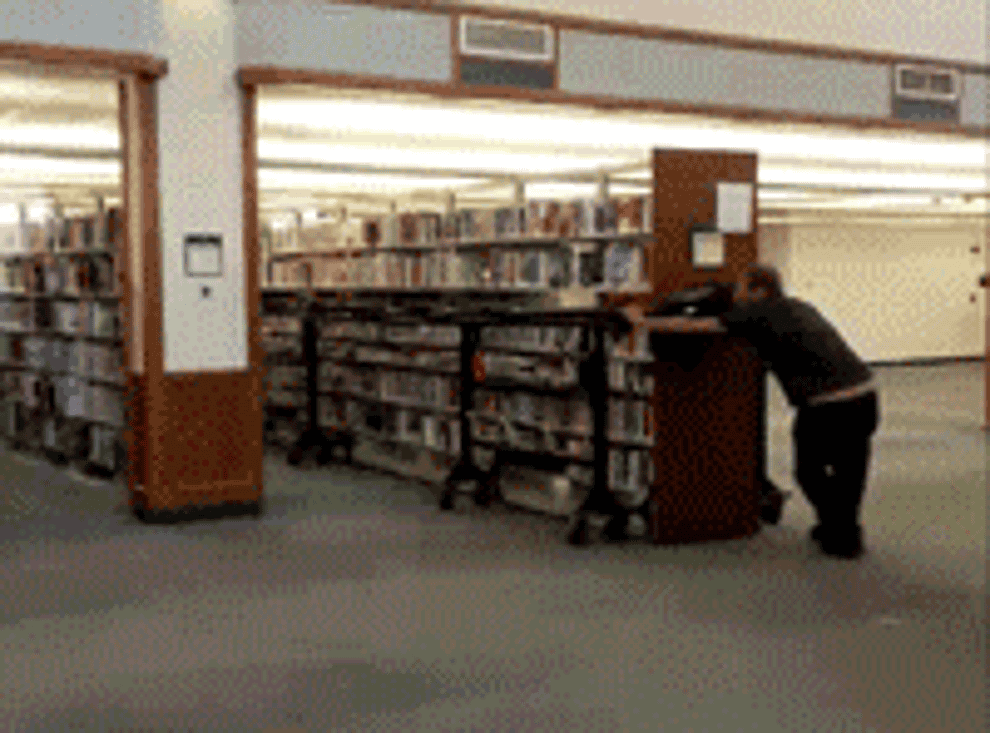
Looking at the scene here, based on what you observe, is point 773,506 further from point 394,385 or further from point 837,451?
point 394,385

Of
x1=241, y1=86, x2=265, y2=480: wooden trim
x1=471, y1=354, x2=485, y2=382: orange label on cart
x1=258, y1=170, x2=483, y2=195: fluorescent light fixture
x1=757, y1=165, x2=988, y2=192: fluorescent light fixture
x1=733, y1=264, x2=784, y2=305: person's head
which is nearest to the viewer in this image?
x1=733, y1=264, x2=784, y2=305: person's head

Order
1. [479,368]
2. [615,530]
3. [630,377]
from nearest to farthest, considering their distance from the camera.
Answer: [615,530] < [630,377] < [479,368]

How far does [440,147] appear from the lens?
9.85 m

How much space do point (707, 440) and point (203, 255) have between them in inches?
123

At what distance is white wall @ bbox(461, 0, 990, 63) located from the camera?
899cm

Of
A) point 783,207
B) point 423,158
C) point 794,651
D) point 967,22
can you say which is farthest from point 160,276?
point 783,207

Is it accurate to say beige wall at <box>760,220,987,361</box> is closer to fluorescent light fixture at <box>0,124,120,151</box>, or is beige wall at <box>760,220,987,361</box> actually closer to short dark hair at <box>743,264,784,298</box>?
fluorescent light fixture at <box>0,124,120,151</box>

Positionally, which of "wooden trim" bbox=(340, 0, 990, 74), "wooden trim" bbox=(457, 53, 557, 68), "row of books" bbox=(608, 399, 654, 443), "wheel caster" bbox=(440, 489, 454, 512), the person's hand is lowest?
"wheel caster" bbox=(440, 489, 454, 512)

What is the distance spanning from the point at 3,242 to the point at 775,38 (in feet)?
23.9

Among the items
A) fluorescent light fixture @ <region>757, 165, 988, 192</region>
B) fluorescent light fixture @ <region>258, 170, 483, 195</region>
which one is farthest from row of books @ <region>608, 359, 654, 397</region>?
fluorescent light fixture @ <region>757, 165, 988, 192</region>

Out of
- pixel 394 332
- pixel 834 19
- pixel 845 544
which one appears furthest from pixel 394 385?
pixel 834 19

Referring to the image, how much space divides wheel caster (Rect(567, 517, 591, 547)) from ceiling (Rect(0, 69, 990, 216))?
6.73 ft

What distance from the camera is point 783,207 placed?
56.7 ft

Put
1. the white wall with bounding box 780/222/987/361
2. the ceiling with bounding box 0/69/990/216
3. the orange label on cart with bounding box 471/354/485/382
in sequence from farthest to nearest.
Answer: the white wall with bounding box 780/222/987/361 < the ceiling with bounding box 0/69/990/216 < the orange label on cart with bounding box 471/354/485/382
